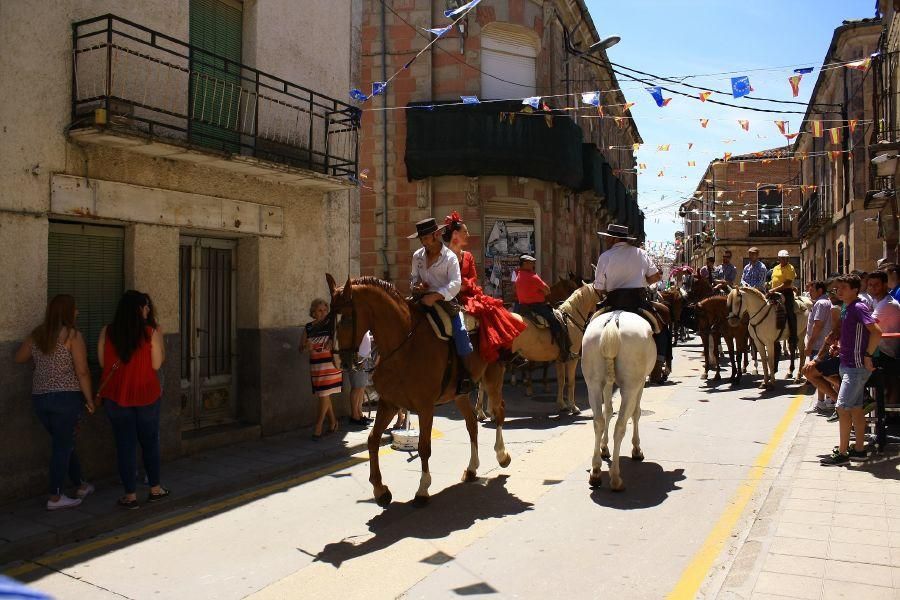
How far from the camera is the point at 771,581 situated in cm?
442

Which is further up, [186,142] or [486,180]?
[486,180]

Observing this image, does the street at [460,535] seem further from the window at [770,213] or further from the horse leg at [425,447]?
the window at [770,213]

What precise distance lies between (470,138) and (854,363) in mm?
10582

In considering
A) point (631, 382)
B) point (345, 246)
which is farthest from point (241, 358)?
point (631, 382)

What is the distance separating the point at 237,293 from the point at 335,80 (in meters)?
3.78

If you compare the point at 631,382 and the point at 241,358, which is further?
the point at 241,358

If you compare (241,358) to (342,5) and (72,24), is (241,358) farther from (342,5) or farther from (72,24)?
(342,5)

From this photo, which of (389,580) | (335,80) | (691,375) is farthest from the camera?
(691,375)

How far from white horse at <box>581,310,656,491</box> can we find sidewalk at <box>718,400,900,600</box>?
1486 mm

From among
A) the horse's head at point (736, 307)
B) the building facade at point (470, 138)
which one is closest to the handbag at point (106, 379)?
the building facade at point (470, 138)

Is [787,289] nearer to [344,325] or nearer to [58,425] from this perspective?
[344,325]

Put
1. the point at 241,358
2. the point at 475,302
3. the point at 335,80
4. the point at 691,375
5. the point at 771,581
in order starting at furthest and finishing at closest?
the point at 691,375, the point at 335,80, the point at 241,358, the point at 475,302, the point at 771,581

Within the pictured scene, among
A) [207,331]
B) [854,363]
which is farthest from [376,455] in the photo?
[854,363]

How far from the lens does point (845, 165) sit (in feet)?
93.6
